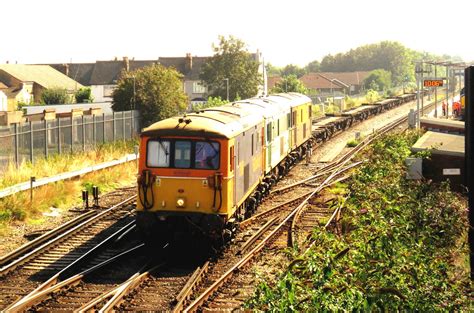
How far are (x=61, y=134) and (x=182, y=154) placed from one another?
18390 mm

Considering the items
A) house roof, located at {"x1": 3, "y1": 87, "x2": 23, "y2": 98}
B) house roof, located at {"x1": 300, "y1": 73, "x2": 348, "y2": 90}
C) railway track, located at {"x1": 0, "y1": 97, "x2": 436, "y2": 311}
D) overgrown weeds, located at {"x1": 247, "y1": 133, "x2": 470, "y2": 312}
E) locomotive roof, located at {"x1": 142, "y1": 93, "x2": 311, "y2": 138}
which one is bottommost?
railway track, located at {"x1": 0, "y1": 97, "x2": 436, "y2": 311}

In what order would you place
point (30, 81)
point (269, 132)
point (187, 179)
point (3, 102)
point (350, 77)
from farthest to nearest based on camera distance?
point (350, 77)
point (30, 81)
point (3, 102)
point (269, 132)
point (187, 179)

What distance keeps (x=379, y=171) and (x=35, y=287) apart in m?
10.8

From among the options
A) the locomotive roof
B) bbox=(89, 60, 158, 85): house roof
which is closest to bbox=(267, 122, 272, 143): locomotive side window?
the locomotive roof

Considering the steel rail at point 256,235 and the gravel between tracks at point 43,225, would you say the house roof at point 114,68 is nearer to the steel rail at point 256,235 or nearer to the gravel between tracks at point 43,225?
the gravel between tracks at point 43,225

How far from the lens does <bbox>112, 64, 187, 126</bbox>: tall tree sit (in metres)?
42.8

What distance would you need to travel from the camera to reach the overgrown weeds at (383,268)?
8.68 meters

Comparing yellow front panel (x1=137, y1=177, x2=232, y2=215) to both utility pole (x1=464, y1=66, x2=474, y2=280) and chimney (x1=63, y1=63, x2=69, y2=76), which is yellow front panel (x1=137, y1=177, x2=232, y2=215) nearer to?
utility pole (x1=464, y1=66, x2=474, y2=280)

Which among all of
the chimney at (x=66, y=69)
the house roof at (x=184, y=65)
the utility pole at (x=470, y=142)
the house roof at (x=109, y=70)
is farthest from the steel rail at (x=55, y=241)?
the chimney at (x=66, y=69)

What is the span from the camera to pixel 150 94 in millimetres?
42969

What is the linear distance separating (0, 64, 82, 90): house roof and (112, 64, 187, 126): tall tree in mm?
50782

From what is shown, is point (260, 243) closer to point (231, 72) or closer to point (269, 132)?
point (269, 132)

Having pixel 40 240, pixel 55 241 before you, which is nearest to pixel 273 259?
pixel 55 241

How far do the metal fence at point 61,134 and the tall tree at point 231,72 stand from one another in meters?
32.7
